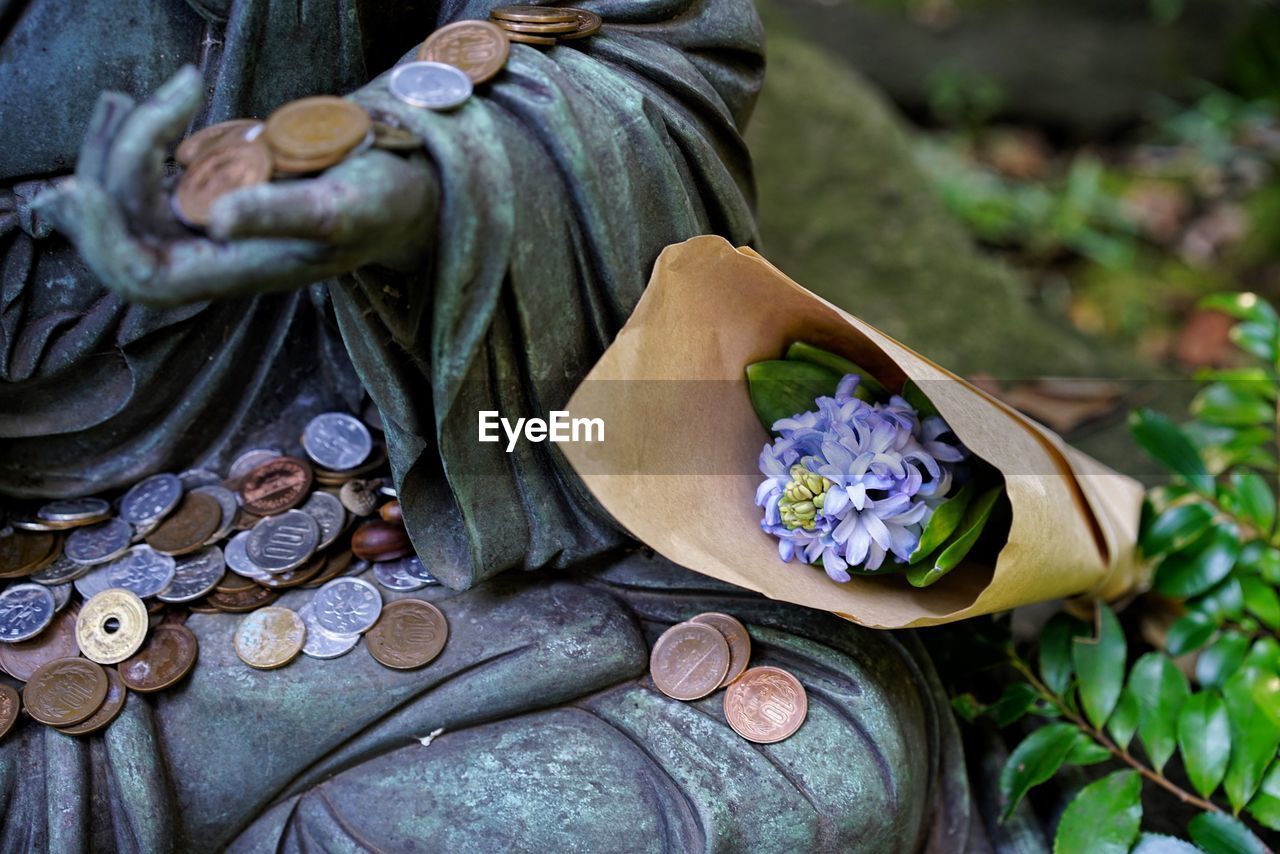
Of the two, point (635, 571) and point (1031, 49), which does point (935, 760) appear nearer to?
point (635, 571)

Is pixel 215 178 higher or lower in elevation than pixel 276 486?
higher

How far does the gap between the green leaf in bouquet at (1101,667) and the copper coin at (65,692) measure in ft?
3.48

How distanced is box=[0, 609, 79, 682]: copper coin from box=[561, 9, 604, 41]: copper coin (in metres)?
0.75

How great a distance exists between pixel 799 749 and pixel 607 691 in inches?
7.9

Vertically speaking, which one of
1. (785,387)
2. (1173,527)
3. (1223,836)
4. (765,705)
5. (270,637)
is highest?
(785,387)

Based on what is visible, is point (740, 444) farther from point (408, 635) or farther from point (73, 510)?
point (73, 510)

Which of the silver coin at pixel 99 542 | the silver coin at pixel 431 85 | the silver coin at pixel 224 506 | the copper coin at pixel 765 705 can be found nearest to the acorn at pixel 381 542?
the silver coin at pixel 224 506

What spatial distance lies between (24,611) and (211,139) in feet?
1.81

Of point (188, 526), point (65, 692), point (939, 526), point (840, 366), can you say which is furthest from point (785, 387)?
point (65, 692)

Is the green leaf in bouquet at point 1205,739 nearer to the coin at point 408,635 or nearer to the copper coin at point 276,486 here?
the coin at point 408,635

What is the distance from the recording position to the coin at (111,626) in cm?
115

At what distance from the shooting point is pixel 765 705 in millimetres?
1176

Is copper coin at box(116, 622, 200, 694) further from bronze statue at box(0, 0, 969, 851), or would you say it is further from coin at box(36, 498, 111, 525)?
coin at box(36, 498, 111, 525)

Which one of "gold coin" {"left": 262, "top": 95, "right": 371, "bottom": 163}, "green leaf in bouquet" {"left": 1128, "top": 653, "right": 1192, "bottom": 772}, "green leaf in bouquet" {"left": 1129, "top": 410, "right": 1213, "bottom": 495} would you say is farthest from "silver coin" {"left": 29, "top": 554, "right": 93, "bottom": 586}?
"green leaf in bouquet" {"left": 1129, "top": 410, "right": 1213, "bottom": 495}
